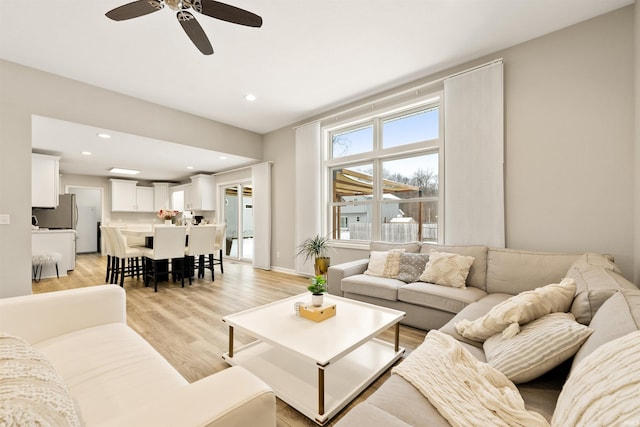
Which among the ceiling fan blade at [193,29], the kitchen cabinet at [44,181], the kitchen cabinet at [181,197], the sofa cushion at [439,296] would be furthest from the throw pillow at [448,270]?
the kitchen cabinet at [181,197]

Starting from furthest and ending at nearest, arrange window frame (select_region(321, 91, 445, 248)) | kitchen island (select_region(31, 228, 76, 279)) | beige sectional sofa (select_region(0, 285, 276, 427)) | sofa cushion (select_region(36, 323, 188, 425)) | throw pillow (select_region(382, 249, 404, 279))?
kitchen island (select_region(31, 228, 76, 279)), window frame (select_region(321, 91, 445, 248)), throw pillow (select_region(382, 249, 404, 279)), sofa cushion (select_region(36, 323, 188, 425)), beige sectional sofa (select_region(0, 285, 276, 427))

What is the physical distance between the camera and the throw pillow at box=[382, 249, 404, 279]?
315 cm

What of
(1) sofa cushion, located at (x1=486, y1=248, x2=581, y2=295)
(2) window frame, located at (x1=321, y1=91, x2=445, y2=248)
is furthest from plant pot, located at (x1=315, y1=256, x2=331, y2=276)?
(1) sofa cushion, located at (x1=486, y1=248, x2=581, y2=295)

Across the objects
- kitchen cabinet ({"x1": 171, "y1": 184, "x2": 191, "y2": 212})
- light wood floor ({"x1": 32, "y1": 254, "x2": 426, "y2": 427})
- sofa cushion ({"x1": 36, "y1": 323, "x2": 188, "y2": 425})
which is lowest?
light wood floor ({"x1": 32, "y1": 254, "x2": 426, "y2": 427})

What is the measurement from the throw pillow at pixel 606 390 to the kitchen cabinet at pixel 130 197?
9939 millimetres

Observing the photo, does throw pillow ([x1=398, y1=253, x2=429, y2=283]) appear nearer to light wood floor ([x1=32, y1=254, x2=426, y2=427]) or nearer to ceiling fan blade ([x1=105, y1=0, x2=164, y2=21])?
light wood floor ([x1=32, y1=254, x2=426, y2=427])

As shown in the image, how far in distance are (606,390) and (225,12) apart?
104 inches

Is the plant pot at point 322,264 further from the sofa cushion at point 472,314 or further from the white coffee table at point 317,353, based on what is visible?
the sofa cushion at point 472,314

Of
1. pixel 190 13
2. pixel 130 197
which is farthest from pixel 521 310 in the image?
pixel 130 197

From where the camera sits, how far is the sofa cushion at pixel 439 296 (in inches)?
94.5

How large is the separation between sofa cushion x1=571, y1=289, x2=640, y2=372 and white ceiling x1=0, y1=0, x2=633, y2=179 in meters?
2.51

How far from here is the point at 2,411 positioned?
17.4 inches

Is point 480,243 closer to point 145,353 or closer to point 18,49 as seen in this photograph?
point 145,353

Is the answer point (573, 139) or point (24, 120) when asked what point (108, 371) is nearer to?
point (24, 120)
